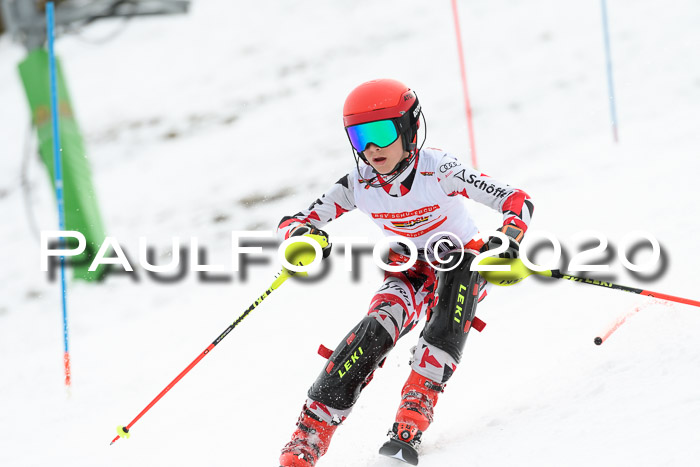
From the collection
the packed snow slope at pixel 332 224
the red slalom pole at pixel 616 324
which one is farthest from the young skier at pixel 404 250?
the red slalom pole at pixel 616 324

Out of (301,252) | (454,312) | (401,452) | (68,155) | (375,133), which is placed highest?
(375,133)

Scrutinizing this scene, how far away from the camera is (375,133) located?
139 inches

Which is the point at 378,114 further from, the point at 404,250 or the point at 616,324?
the point at 616,324

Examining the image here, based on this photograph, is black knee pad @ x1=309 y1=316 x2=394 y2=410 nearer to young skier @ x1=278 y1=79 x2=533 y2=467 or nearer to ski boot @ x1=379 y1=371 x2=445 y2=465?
young skier @ x1=278 y1=79 x2=533 y2=467

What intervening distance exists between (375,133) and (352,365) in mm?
1083

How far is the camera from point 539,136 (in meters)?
9.38

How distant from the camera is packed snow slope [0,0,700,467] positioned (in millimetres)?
3508

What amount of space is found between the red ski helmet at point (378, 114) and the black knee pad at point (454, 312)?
0.71 meters

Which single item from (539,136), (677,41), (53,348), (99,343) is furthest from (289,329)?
(677,41)

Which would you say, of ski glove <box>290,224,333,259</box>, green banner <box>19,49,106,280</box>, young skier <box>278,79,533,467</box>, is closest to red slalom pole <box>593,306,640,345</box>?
young skier <box>278,79,533,467</box>

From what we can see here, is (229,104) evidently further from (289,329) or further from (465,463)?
(465,463)

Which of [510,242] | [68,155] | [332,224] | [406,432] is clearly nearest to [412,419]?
[406,432]

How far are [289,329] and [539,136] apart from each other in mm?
4791

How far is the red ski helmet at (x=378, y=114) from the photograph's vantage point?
3.49 metres
